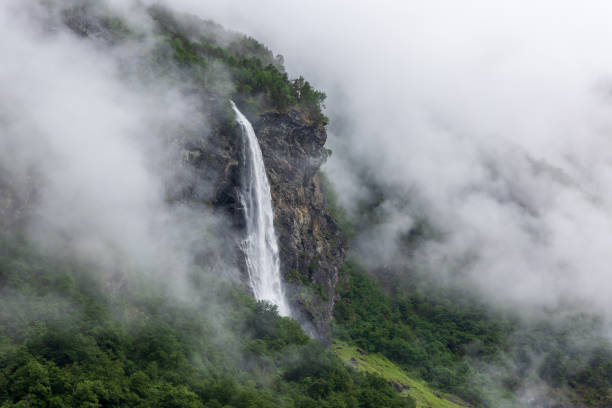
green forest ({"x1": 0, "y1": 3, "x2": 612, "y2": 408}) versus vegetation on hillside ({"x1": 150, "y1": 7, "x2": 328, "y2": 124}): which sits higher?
vegetation on hillside ({"x1": 150, "y1": 7, "x2": 328, "y2": 124})

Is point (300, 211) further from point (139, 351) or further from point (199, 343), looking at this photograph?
point (139, 351)

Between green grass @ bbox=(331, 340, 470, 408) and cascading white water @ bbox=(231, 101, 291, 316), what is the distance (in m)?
19.8

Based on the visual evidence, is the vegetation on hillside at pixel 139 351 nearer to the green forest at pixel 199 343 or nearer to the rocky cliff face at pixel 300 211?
the green forest at pixel 199 343

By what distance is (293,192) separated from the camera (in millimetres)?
77000

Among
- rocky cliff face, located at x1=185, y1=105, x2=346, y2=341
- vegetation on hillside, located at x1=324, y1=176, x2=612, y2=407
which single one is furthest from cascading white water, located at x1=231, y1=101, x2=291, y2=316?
vegetation on hillside, located at x1=324, y1=176, x2=612, y2=407

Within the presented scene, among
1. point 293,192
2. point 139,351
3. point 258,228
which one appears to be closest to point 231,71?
point 293,192

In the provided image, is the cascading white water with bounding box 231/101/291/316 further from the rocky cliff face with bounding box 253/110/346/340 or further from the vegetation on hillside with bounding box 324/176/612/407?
the vegetation on hillside with bounding box 324/176/612/407

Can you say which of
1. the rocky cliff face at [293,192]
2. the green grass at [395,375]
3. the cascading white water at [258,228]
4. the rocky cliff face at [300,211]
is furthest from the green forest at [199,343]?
the cascading white water at [258,228]

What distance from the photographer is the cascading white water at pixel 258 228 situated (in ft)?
198

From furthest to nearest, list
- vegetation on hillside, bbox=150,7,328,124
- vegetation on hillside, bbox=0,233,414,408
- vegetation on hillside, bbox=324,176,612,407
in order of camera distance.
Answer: vegetation on hillside, bbox=324,176,612,407 → vegetation on hillside, bbox=150,7,328,124 → vegetation on hillside, bbox=0,233,414,408

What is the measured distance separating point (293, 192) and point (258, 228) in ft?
52.0

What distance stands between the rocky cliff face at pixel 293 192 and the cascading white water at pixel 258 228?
1308 millimetres

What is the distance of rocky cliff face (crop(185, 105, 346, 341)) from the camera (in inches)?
2382

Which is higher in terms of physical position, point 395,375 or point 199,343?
point 395,375
